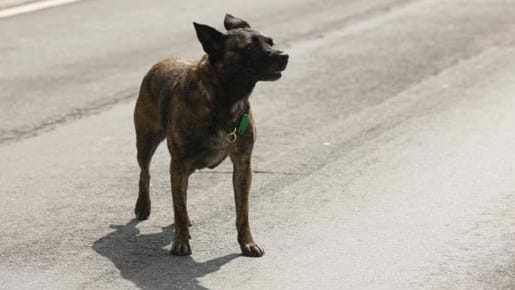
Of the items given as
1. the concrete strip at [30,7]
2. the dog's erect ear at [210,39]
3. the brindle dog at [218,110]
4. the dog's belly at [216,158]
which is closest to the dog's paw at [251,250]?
the brindle dog at [218,110]

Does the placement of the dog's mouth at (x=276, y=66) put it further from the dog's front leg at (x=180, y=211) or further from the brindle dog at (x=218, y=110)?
the dog's front leg at (x=180, y=211)

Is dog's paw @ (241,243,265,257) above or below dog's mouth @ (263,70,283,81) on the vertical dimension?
below

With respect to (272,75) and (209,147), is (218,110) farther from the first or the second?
(272,75)

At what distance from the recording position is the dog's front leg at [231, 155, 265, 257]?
8180 mm

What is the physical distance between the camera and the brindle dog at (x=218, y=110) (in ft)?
25.6

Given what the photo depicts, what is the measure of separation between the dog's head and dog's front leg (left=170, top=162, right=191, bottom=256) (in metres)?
0.71

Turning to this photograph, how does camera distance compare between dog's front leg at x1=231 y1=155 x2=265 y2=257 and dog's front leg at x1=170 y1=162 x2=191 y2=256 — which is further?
dog's front leg at x1=231 y1=155 x2=265 y2=257

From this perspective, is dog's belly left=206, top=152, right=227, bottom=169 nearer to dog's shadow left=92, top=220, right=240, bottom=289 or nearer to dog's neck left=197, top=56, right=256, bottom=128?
dog's neck left=197, top=56, right=256, bottom=128

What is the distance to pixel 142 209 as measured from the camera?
29.6 feet

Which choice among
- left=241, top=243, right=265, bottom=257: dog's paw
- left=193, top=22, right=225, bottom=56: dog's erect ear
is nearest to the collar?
left=193, top=22, right=225, bottom=56: dog's erect ear

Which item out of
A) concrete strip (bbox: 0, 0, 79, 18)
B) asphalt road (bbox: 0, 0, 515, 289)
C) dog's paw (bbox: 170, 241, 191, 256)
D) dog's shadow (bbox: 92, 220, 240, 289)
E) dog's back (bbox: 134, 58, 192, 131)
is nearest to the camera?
dog's shadow (bbox: 92, 220, 240, 289)

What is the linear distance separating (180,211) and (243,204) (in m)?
0.42

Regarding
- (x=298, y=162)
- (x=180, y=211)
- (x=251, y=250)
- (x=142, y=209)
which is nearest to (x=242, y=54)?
(x=180, y=211)

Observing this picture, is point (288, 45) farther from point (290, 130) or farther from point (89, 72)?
point (290, 130)
